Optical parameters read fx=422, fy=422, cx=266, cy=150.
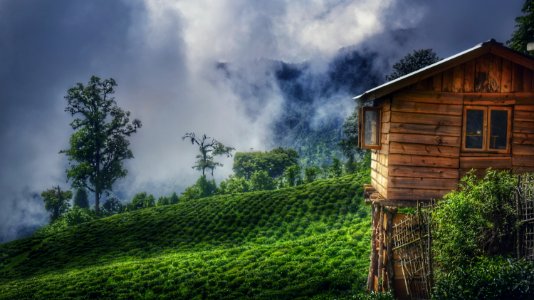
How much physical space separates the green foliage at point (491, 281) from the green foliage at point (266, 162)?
7526 centimetres

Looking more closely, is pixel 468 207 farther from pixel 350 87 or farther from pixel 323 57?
pixel 323 57

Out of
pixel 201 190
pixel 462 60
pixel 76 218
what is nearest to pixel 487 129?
pixel 462 60

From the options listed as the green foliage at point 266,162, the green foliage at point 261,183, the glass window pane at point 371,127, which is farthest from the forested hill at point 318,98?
the glass window pane at point 371,127

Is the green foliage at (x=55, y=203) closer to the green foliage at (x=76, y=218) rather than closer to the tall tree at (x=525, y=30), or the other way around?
the green foliage at (x=76, y=218)

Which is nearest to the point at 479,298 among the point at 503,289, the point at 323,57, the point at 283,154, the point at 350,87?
the point at 503,289

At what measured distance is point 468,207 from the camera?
29.5ft

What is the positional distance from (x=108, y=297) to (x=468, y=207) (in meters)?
15.7

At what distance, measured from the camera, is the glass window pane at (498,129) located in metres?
10.7

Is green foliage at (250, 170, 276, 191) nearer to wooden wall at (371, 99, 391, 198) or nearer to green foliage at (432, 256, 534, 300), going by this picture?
wooden wall at (371, 99, 391, 198)

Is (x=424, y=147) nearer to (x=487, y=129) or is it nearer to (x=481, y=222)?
(x=487, y=129)

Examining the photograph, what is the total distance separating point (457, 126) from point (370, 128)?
7.77 feet

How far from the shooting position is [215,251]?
24.7 metres

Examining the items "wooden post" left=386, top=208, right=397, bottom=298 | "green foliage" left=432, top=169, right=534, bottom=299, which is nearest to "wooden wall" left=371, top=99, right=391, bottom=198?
"wooden post" left=386, top=208, right=397, bottom=298

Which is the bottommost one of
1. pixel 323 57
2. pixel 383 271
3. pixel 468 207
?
pixel 383 271
